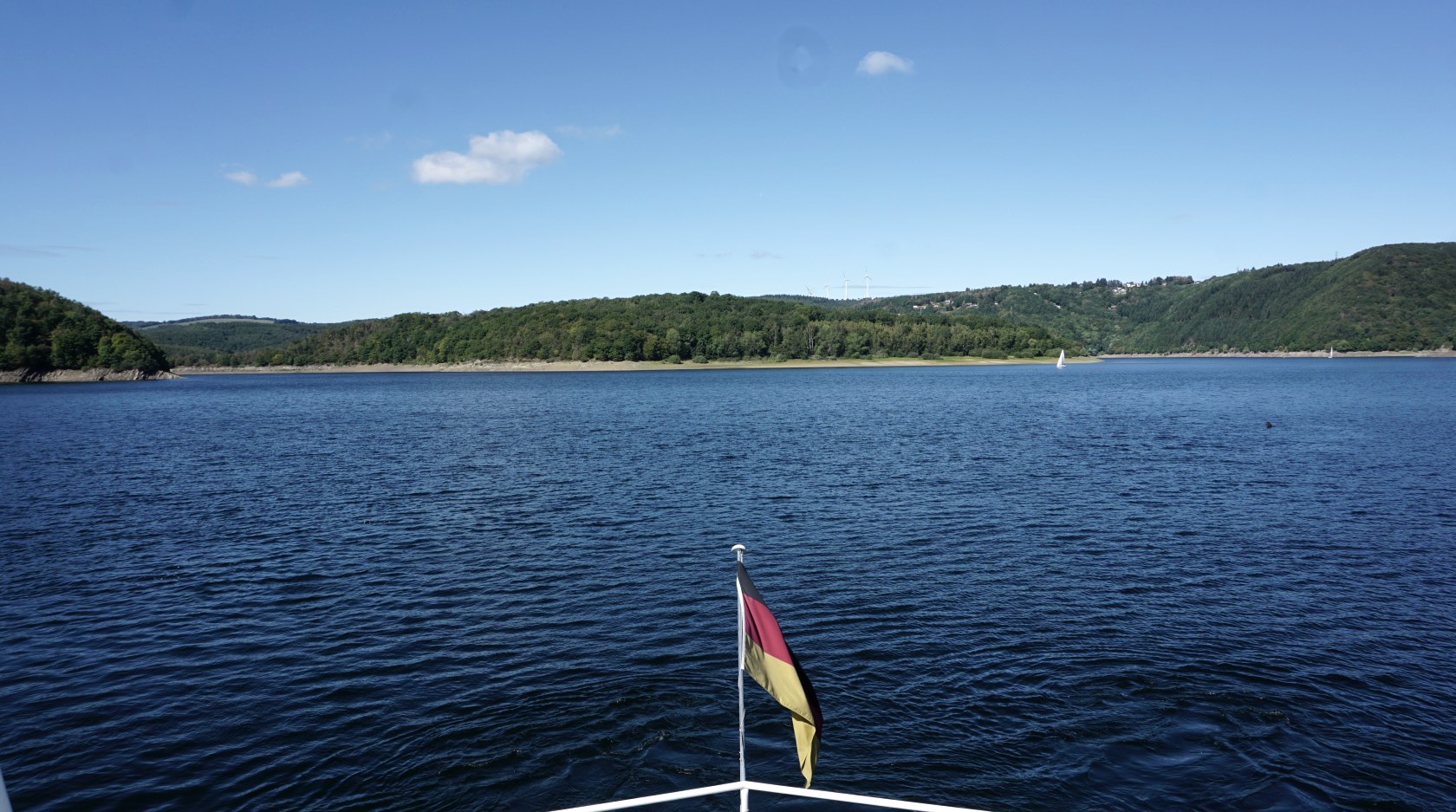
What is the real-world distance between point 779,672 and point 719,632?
11372 mm

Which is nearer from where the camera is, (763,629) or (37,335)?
(763,629)

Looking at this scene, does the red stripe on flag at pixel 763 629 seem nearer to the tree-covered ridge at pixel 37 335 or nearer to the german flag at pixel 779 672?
the german flag at pixel 779 672

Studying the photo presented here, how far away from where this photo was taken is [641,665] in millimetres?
17969

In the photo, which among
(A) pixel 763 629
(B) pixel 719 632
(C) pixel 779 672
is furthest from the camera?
(B) pixel 719 632

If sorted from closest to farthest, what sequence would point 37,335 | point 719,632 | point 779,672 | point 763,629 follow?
point 779,672, point 763,629, point 719,632, point 37,335

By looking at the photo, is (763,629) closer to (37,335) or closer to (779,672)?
(779,672)

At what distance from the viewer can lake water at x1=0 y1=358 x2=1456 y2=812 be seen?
13641 mm

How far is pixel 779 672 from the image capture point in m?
9.11

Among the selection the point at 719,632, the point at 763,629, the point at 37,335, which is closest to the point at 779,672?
the point at 763,629

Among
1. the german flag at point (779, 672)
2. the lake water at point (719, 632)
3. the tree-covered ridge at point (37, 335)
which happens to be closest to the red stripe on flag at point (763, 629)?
the german flag at point (779, 672)

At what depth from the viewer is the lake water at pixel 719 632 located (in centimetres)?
1364

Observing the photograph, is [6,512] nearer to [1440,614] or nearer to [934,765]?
Result: [934,765]

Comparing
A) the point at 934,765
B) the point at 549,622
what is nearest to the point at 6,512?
the point at 549,622

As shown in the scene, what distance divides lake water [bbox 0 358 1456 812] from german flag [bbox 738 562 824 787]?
4465mm
